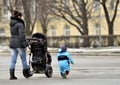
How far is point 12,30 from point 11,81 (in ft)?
5.37

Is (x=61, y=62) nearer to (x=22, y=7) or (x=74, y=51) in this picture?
(x=74, y=51)

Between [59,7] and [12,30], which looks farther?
[59,7]

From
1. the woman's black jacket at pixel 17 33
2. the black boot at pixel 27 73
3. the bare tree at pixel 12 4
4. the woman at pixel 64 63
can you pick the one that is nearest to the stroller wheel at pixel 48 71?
the woman at pixel 64 63

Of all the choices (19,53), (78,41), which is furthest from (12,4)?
(19,53)

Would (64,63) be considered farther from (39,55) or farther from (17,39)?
(17,39)

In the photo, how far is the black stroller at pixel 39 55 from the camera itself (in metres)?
16.0

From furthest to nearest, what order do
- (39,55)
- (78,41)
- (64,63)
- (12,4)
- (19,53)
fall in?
(12,4) < (78,41) < (64,63) < (39,55) < (19,53)

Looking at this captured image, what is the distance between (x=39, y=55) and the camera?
16.1m

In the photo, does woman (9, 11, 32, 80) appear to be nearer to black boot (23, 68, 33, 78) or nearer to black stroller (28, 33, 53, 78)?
black boot (23, 68, 33, 78)

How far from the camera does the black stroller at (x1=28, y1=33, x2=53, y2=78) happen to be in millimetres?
15969

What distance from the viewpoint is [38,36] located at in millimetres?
16266

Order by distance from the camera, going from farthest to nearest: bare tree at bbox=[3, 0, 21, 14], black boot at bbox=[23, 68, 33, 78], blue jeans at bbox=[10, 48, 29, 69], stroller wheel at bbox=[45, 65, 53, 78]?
bare tree at bbox=[3, 0, 21, 14], stroller wheel at bbox=[45, 65, 53, 78], black boot at bbox=[23, 68, 33, 78], blue jeans at bbox=[10, 48, 29, 69]

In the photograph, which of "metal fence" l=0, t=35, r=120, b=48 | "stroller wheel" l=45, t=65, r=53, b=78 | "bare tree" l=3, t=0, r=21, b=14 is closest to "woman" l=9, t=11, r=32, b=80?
"stroller wheel" l=45, t=65, r=53, b=78

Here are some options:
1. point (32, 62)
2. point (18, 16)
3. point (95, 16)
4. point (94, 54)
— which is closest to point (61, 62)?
point (32, 62)
